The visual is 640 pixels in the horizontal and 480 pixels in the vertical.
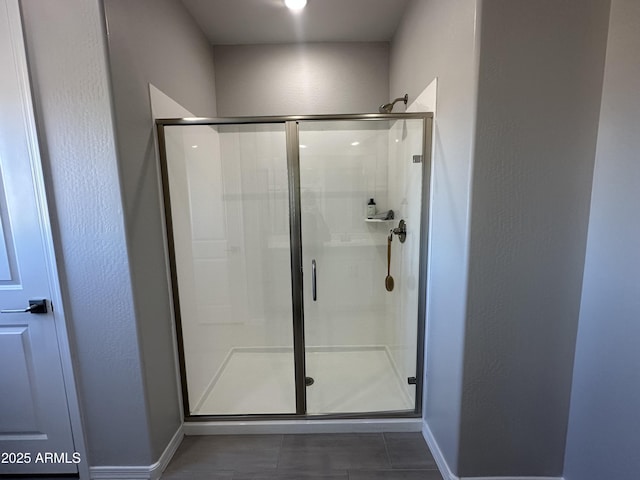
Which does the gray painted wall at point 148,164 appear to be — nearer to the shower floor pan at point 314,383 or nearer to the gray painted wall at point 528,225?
the shower floor pan at point 314,383

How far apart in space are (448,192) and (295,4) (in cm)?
168

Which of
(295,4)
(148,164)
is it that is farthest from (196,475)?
(295,4)

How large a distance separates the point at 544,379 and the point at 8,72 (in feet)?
9.08

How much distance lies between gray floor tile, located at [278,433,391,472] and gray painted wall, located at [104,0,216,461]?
0.73m

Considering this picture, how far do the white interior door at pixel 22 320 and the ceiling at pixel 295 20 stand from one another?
1.25 m

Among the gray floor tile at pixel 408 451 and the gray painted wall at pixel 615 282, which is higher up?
the gray painted wall at pixel 615 282

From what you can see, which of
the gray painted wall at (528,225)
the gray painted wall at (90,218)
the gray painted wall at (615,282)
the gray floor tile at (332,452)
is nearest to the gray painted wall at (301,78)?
the gray painted wall at (90,218)

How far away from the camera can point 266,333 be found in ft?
8.48

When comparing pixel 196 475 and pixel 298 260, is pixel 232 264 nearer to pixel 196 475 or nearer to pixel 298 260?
pixel 298 260

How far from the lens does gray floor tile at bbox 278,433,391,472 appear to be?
156 centimetres

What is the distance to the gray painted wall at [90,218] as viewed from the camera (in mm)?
1177

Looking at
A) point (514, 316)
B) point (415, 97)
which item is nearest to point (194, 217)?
point (415, 97)

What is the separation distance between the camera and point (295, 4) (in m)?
1.90

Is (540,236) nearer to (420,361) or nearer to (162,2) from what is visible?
(420,361)
